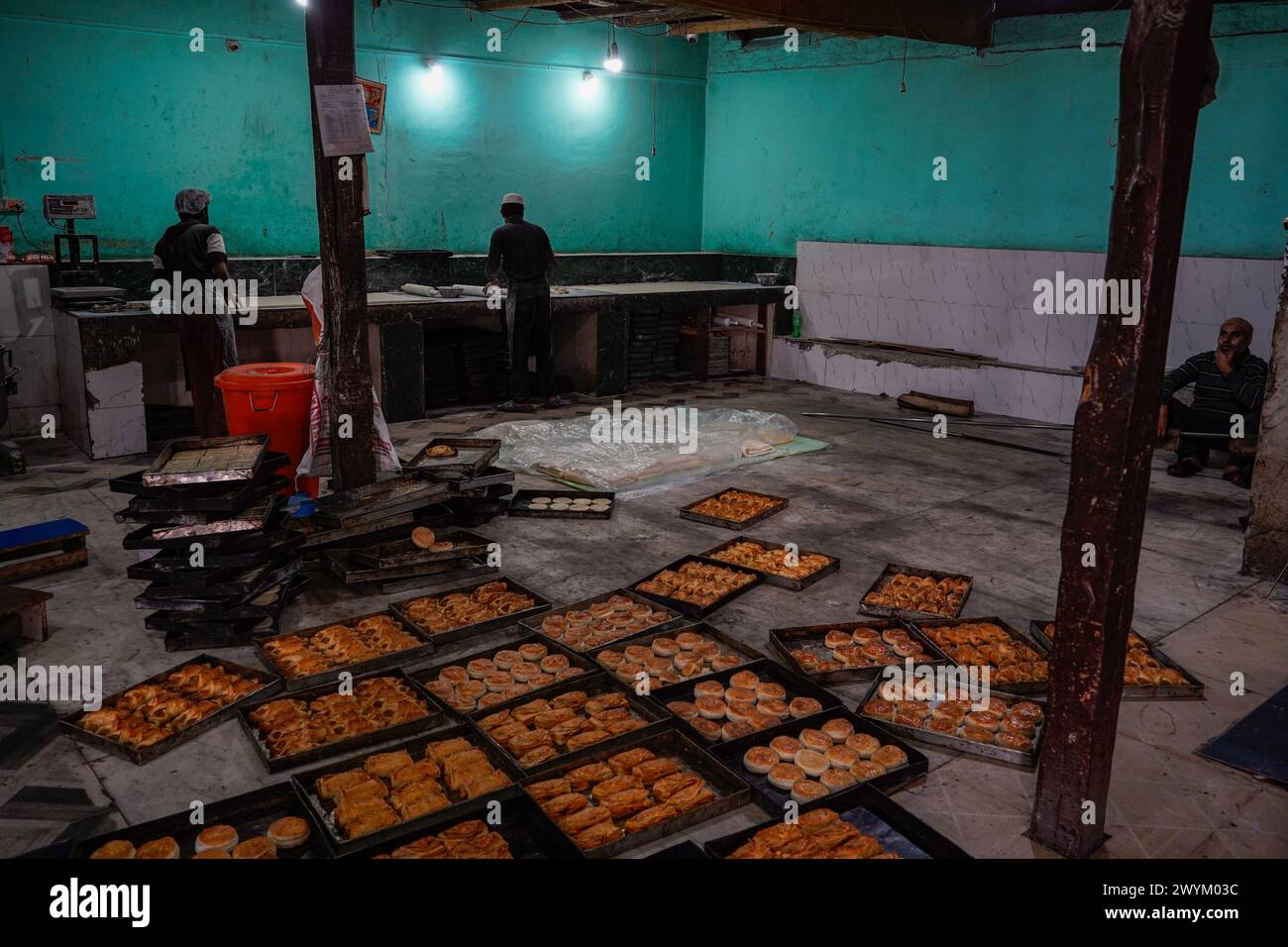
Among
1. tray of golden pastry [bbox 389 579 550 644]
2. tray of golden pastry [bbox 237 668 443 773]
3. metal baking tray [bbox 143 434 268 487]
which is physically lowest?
tray of golden pastry [bbox 237 668 443 773]

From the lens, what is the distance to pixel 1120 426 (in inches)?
115

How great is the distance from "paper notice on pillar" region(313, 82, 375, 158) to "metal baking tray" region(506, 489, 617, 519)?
2.49 meters

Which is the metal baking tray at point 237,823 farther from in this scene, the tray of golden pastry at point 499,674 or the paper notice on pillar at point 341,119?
the paper notice on pillar at point 341,119

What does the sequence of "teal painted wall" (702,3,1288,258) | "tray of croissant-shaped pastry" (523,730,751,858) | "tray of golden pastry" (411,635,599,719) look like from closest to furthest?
"tray of croissant-shaped pastry" (523,730,751,858) < "tray of golden pastry" (411,635,599,719) < "teal painted wall" (702,3,1288,258)

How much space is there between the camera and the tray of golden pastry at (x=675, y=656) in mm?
4297

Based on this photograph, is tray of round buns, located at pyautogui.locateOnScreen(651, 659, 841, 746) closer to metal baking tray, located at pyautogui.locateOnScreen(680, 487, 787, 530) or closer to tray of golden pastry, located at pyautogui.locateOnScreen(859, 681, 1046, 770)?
tray of golden pastry, located at pyautogui.locateOnScreen(859, 681, 1046, 770)

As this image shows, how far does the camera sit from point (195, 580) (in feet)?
15.3

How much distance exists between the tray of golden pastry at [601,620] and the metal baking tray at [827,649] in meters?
0.53

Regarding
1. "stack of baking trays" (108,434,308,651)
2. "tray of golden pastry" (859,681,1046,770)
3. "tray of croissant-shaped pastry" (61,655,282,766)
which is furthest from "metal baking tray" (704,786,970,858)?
"stack of baking trays" (108,434,308,651)

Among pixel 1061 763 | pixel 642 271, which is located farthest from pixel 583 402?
pixel 1061 763

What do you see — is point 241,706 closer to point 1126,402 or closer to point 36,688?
point 36,688

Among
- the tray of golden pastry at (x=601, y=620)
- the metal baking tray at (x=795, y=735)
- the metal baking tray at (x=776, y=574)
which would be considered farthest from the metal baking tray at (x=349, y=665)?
the metal baking tray at (x=776, y=574)

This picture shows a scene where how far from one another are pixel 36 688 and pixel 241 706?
1064 mm

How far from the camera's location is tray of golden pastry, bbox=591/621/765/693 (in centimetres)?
430
